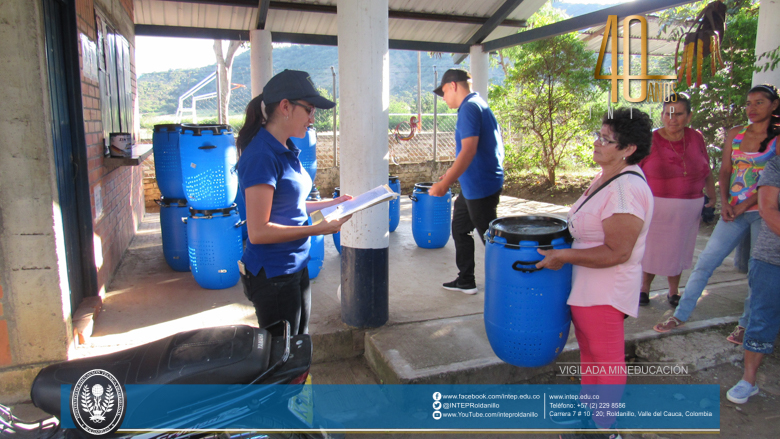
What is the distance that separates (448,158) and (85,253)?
9497 millimetres

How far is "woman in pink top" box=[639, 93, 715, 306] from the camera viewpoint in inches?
148

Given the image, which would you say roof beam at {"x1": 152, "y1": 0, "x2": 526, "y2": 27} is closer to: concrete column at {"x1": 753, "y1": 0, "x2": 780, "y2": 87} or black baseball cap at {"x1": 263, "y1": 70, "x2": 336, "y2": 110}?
concrete column at {"x1": 753, "y1": 0, "x2": 780, "y2": 87}

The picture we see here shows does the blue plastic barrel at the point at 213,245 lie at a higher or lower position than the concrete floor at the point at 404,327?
higher

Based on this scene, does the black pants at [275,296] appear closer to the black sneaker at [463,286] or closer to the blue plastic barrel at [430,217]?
the black sneaker at [463,286]

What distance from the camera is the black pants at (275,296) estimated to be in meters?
2.19

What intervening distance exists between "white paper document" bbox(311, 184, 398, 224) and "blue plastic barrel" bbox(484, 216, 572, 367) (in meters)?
0.64

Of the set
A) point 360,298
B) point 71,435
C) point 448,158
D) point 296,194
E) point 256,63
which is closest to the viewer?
point 71,435

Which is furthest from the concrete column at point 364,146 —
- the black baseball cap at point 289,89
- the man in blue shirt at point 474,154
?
the black baseball cap at point 289,89

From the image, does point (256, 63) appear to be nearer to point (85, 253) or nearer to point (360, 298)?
point (85, 253)

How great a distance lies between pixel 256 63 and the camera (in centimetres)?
745

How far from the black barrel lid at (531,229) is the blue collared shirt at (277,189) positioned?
1.01 metres

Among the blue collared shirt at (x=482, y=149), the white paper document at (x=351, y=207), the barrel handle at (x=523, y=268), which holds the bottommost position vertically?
the barrel handle at (x=523, y=268)

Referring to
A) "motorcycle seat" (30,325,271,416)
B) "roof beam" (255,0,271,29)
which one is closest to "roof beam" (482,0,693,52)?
"roof beam" (255,0,271,29)

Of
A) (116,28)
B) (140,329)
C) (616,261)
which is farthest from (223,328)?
(116,28)
